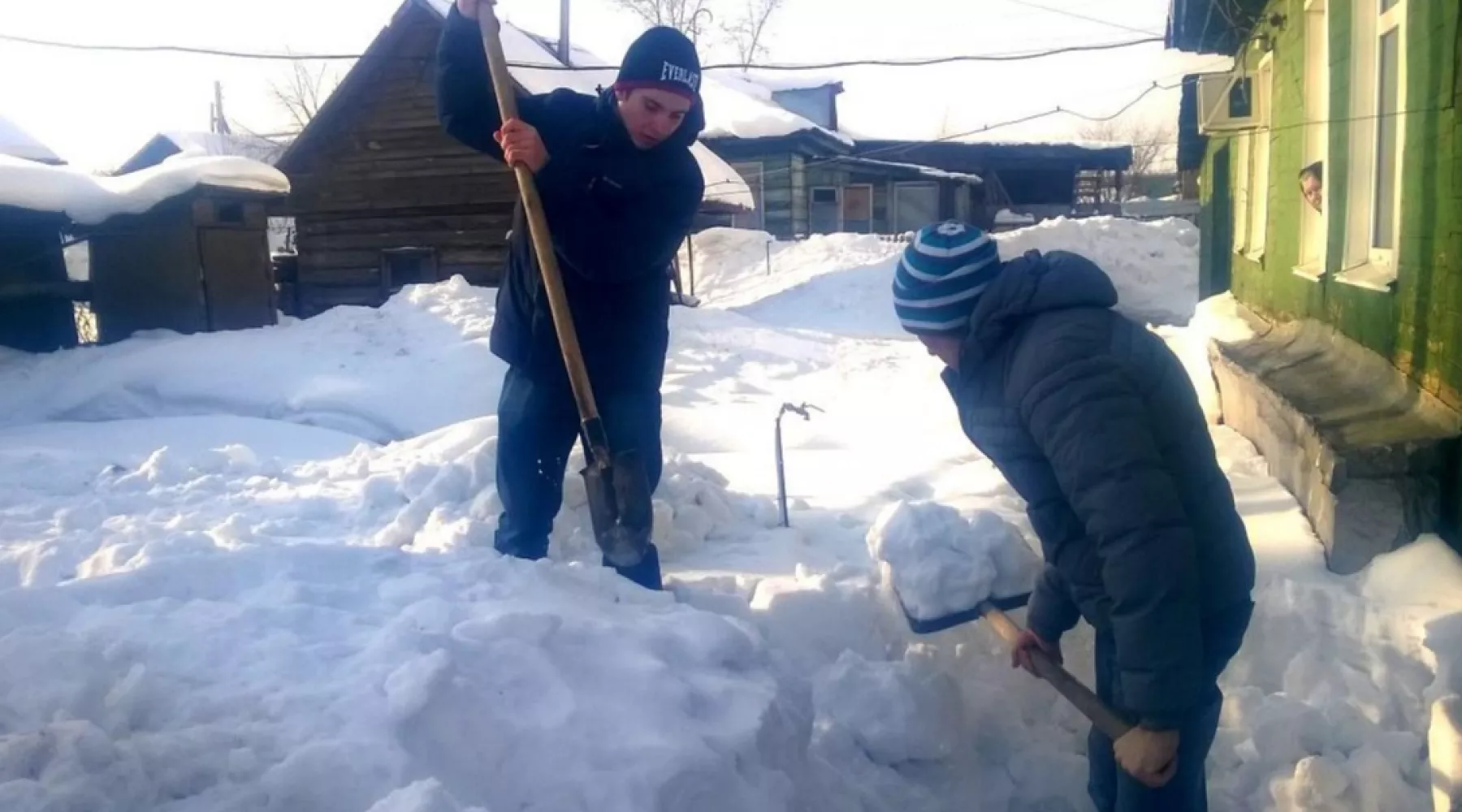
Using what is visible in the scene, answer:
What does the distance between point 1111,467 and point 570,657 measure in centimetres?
116

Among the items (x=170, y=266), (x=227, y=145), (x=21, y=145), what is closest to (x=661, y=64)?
(x=170, y=266)

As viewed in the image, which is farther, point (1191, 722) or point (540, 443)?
point (540, 443)

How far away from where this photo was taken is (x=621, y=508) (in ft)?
10.6

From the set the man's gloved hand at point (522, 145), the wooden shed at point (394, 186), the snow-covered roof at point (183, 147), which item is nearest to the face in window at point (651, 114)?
the man's gloved hand at point (522, 145)

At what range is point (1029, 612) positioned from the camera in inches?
104

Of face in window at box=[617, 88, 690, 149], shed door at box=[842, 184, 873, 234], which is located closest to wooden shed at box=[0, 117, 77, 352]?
face in window at box=[617, 88, 690, 149]

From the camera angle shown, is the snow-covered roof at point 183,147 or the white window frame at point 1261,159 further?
the snow-covered roof at point 183,147

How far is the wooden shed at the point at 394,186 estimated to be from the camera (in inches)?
682

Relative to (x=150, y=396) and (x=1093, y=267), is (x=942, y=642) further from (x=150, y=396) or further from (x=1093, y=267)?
(x=150, y=396)

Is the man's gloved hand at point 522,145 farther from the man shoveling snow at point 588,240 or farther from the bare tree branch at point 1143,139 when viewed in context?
the bare tree branch at point 1143,139

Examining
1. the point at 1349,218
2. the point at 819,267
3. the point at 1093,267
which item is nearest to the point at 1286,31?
the point at 1349,218

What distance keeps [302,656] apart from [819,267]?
1955 cm

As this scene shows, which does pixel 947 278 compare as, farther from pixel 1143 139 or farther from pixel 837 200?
pixel 1143 139

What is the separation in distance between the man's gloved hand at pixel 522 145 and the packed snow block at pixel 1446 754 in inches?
105
